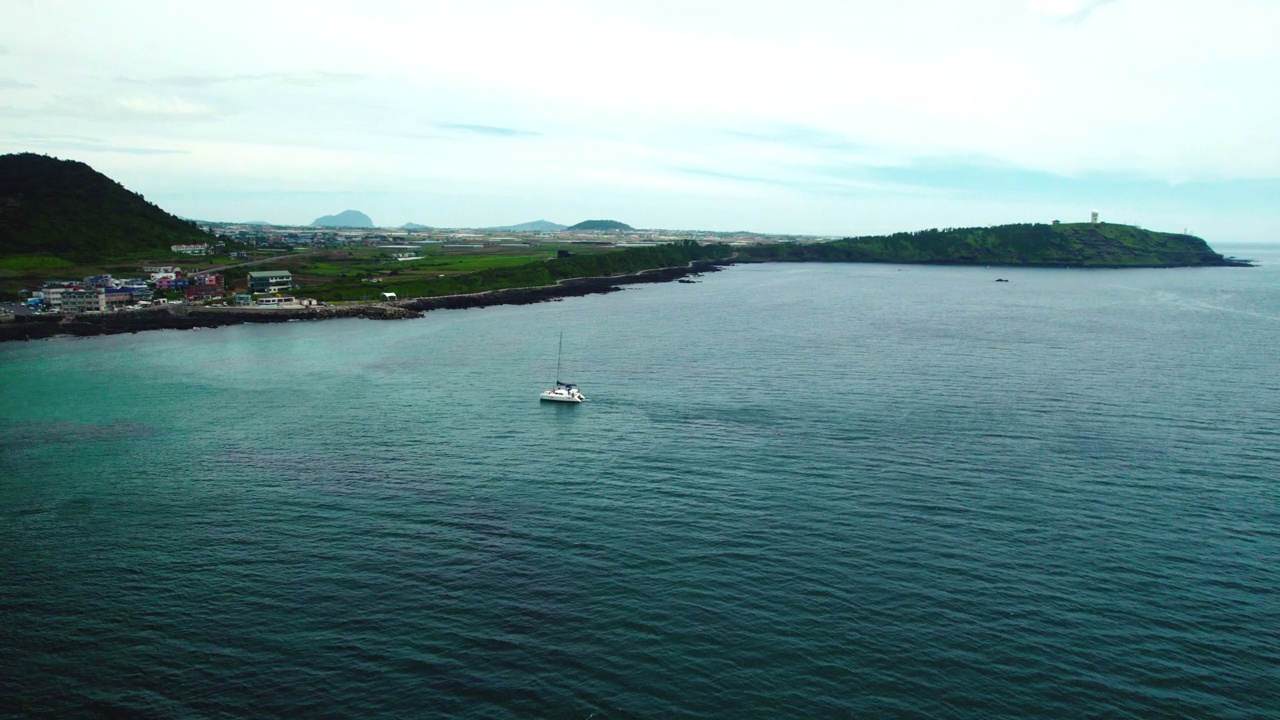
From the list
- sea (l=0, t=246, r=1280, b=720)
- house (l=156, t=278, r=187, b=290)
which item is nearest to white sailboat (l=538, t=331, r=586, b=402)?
sea (l=0, t=246, r=1280, b=720)

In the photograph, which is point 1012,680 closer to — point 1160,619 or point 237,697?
point 1160,619

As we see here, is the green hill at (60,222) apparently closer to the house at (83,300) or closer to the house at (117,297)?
the house at (117,297)

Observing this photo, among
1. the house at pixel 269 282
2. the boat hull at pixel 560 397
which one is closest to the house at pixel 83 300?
the house at pixel 269 282

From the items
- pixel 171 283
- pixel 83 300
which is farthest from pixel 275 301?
pixel 83 300

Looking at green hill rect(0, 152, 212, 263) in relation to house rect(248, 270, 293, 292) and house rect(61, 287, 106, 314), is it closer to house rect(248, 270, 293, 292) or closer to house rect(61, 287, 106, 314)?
house rect(248, 270, 293, 292)

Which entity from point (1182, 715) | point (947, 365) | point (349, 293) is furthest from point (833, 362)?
point (349, 293)

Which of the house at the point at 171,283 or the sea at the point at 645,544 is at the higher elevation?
the house at the point at 171,283
